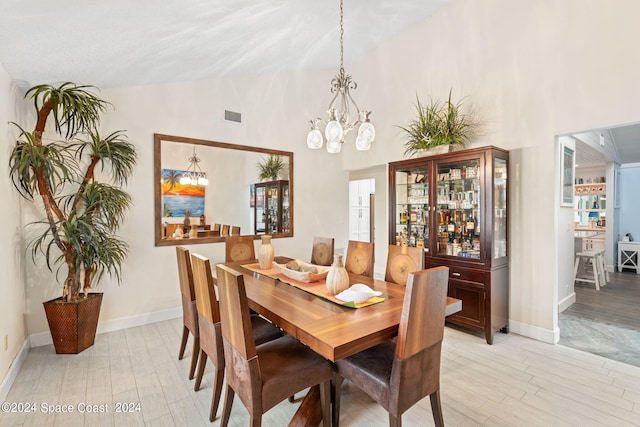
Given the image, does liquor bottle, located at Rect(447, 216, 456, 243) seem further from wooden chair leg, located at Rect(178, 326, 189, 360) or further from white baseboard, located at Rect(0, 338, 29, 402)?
white baseboard, located at Rect(0, 338, 29, 402)

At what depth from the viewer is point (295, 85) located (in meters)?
4.86

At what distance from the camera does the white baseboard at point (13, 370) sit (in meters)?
2.14

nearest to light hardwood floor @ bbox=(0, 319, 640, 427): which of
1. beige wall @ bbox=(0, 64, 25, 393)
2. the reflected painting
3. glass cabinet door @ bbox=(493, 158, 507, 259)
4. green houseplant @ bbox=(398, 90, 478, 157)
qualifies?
beige wall @ bbox=(0, 64, 25, 393)

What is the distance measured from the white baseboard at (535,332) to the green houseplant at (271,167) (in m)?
3.67

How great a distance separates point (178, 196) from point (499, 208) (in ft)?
12.7

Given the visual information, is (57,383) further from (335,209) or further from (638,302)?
(638,302)

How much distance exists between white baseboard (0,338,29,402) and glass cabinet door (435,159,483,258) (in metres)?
4.05

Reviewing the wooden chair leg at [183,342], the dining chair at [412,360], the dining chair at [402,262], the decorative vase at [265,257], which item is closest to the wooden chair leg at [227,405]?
the dining chair at [412,360]

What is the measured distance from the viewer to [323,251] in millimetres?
3486

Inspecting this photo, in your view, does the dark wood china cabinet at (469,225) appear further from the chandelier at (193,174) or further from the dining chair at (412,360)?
the chandelier at (193,174)

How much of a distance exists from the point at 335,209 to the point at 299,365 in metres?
3.88

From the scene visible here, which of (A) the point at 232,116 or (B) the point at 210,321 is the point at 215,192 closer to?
(A) the point at 232,116

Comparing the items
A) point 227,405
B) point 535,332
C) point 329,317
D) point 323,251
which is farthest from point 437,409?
point 535,332

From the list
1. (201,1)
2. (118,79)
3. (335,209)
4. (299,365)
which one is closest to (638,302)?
(335,209)
